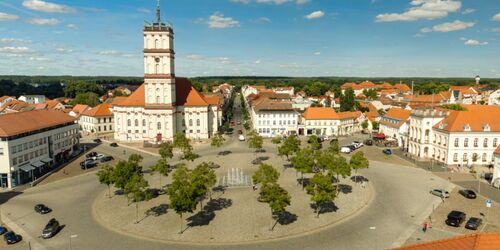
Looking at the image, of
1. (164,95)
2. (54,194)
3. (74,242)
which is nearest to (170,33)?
(164,95)

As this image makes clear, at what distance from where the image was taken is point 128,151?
72.3 m

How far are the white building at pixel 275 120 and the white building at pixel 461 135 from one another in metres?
33.2

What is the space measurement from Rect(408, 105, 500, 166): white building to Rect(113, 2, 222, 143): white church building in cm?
4725

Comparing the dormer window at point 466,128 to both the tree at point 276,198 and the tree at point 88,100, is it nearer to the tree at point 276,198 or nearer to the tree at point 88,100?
the tree at point 276,198

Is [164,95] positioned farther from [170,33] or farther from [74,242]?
[74,242]

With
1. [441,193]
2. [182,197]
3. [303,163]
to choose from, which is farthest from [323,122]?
[182,197]

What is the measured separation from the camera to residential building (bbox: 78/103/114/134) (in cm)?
9456

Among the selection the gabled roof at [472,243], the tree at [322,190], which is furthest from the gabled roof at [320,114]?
the gabled roof at [472,243]

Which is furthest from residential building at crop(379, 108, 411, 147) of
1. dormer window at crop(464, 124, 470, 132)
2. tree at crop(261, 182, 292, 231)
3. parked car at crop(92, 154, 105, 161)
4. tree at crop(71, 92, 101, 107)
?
tree at crop(71, 92, 101, 107)

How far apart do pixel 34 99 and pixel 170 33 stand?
324ft

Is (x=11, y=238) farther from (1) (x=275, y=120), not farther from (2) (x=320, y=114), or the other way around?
(2) (x=320, y=114)

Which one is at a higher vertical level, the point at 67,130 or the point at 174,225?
the point at 67,130

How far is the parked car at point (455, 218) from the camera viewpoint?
33.6m

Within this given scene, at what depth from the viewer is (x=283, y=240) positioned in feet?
101
